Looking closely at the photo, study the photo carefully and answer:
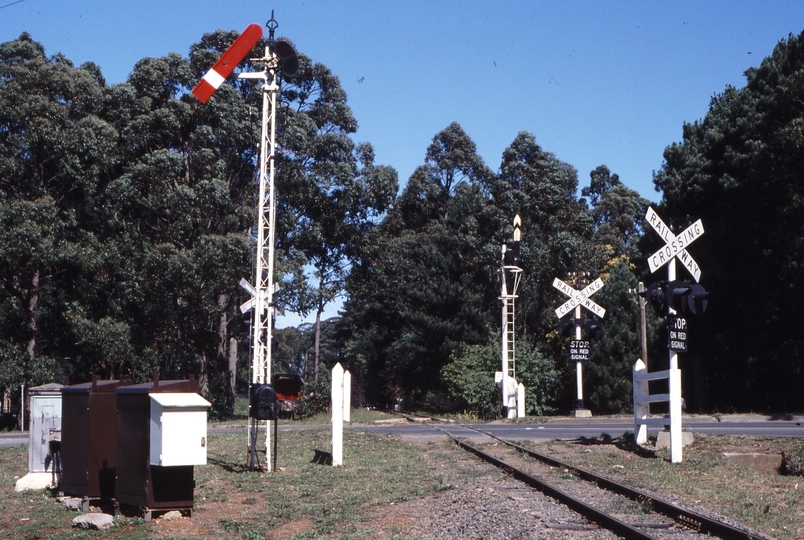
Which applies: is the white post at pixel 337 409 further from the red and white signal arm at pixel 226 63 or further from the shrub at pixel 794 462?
the shrub at pixel 794 462

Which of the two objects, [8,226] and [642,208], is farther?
[642,208]

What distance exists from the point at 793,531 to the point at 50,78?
34070 millimetres

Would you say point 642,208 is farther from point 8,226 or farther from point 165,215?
point 8,226

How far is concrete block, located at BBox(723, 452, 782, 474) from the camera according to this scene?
45.3ft

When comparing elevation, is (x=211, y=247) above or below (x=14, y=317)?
above

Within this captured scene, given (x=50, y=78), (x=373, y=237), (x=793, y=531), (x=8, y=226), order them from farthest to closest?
(x=373, y=237) → (x=50, y=78) → (x=8, y=226) → (x=793, y=531)

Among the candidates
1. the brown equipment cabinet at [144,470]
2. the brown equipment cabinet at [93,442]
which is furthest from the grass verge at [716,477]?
the brown equipment cabinet at [93,442]

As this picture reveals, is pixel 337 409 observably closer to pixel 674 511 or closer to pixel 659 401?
pixel 659 401

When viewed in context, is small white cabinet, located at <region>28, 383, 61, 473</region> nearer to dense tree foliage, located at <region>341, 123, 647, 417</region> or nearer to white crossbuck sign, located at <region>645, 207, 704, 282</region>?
white crossbuck sign, located at <region>645, 207, 704, 282</region>

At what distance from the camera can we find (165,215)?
36.1 m

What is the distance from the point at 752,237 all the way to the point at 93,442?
112 ft

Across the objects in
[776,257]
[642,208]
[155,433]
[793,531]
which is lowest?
[793,531]

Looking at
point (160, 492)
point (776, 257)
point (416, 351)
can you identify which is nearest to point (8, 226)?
point (416, 351)

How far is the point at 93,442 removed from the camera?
1031 centimetres
